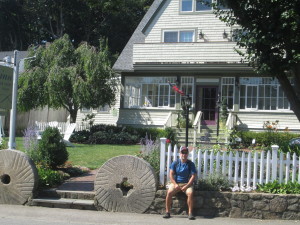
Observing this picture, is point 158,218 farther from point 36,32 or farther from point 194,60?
point 36,32

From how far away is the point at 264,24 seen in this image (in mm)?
9156

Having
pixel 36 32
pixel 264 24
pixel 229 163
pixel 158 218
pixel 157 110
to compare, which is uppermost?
pixel 36 32

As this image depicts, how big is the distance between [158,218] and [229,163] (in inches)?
73.2

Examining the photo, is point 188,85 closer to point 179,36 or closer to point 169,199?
point 179,36

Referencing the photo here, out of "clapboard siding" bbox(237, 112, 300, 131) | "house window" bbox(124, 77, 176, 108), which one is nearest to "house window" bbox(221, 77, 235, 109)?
"clapboard siding" bbox(237, 112, 300, 131)

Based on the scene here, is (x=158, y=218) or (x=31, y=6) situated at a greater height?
(x=31, y=6)

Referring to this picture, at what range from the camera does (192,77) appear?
68.7 feet

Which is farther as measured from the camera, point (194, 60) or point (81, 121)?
point (81, 121)

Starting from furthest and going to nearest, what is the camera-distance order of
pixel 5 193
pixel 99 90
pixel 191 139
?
pixel 99 90
pixel 191 139
pixel 5 193

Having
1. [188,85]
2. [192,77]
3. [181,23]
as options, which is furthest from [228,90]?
[181,23]

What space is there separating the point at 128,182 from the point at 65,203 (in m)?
1.40

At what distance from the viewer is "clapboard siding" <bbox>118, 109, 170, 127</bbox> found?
21.3 meters

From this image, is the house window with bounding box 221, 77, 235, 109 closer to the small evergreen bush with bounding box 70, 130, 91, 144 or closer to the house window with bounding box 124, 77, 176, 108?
the house window with bounding box 124, 77, 176, 108

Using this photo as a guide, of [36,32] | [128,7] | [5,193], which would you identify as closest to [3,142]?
[5,193]
